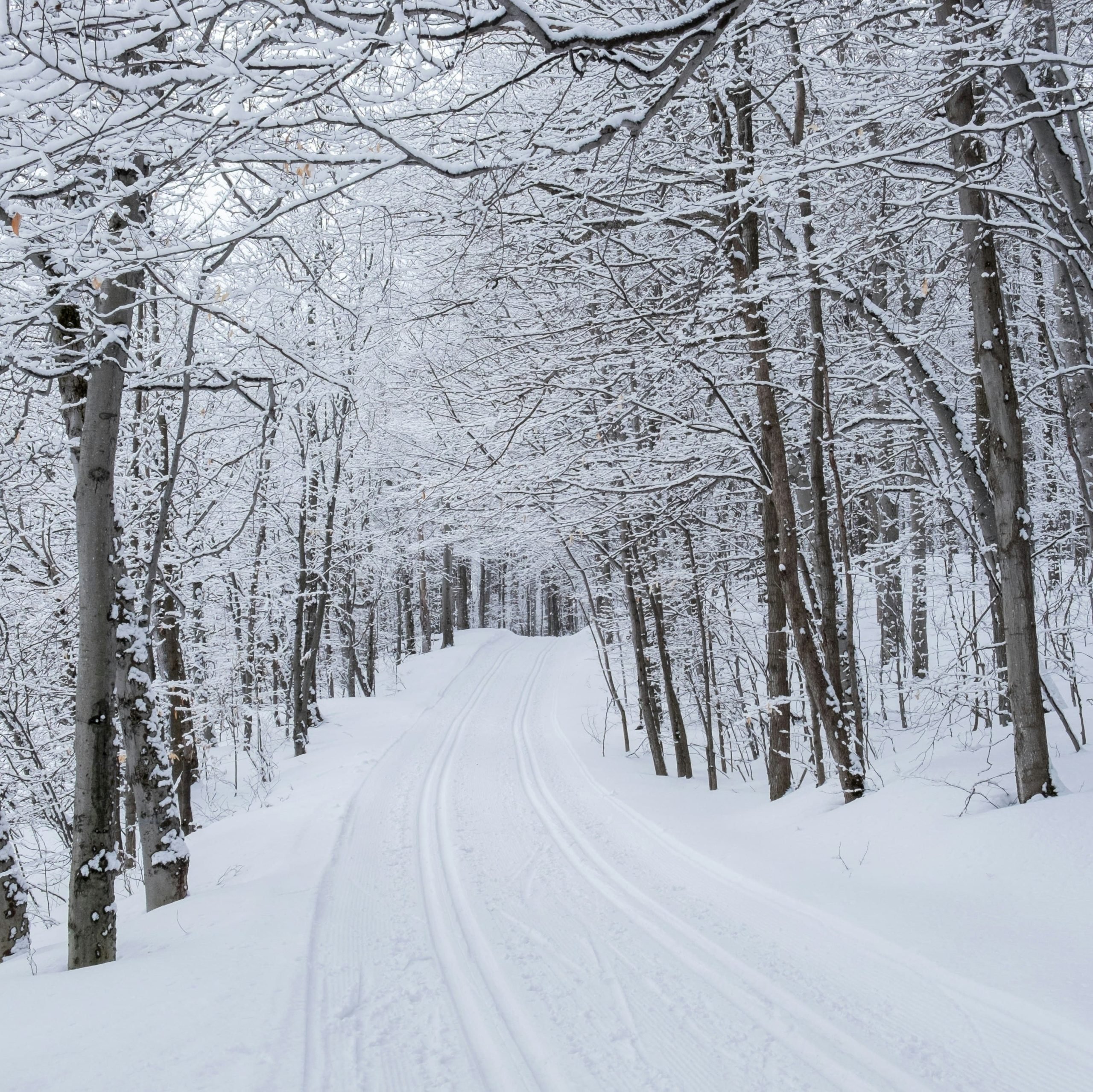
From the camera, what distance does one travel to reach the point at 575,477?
792cm

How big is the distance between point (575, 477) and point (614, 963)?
484cm

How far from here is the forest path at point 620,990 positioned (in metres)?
3.28

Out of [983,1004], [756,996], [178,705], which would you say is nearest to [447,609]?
[178,705]

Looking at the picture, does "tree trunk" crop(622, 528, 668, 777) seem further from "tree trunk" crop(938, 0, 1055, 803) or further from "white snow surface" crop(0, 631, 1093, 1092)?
"tree trunk" crop(938, 0, 1055, 803)

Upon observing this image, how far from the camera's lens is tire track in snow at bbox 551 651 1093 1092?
3.17 metres

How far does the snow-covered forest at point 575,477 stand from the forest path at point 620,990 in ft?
0.11

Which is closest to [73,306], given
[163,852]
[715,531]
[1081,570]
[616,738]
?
[163,852]

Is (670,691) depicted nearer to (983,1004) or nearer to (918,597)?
(918,597)

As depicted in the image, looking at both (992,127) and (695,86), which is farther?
(695,86)

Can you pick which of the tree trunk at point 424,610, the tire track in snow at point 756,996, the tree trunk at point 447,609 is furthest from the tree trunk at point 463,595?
the tire track in snow at point 756,996

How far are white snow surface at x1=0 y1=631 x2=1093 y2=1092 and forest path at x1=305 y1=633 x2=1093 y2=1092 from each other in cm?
2

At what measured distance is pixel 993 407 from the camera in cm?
554

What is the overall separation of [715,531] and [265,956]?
8859 millimetres

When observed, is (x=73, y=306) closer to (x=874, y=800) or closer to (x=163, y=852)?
(x=163, y=852)
